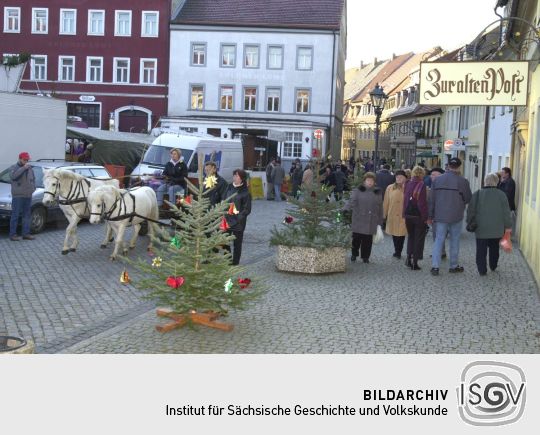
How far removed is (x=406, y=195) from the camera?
46.3 ft

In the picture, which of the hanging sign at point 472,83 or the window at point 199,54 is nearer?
the hanging sign at point 472,83

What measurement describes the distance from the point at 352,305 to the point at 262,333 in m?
2.13

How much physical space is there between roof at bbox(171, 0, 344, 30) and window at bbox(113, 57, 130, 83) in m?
4.37

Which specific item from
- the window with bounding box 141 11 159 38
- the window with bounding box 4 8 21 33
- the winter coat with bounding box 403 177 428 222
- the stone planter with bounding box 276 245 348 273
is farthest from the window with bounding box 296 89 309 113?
the stone planter with bounding box 276 245 348 273

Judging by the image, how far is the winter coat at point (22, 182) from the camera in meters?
16.7

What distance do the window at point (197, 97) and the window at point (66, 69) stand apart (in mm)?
8250

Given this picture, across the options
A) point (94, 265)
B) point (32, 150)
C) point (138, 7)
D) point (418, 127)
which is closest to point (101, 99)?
point (138, 7)

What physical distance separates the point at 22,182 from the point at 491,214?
9365 millimetres

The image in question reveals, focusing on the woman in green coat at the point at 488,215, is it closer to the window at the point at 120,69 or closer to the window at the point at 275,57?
the window at the point at 275,57

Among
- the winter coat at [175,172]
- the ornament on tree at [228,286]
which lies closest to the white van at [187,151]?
the winter coat at [175,172]

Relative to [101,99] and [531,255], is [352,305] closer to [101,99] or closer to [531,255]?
[531,255]

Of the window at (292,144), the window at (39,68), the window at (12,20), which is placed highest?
the window at (12,20)

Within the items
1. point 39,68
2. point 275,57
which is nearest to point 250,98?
point 275,57

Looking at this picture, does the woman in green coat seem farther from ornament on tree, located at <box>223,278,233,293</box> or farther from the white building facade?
the white building facade
